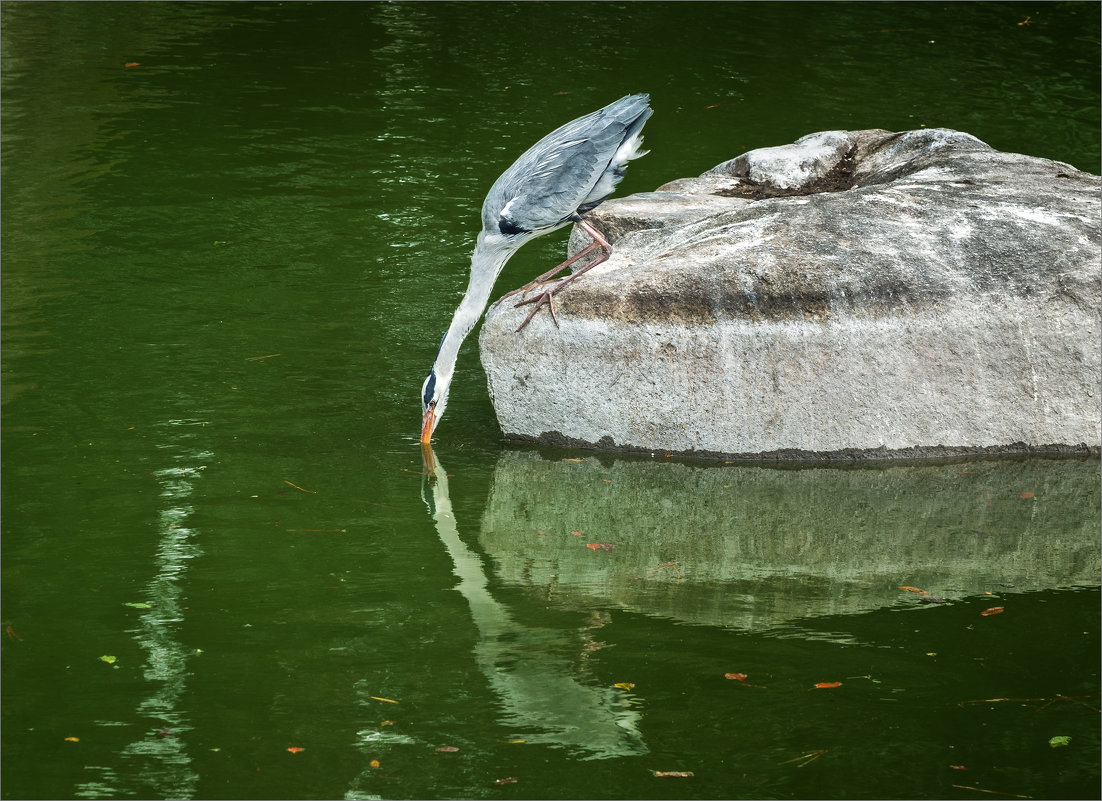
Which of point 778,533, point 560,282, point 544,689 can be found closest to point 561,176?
point 560,282

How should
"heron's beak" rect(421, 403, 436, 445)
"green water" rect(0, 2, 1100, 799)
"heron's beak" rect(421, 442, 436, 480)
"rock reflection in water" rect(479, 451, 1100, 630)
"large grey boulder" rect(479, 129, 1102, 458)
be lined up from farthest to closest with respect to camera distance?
"heron's beak" rect(421, 403, 436, 445) → "heron's beak" rect(421, 442, 436, 480) → "large grey boulder" rect(479, 129, 1102, 458) → "rock reflection in water" rect(479, 451, 1100, 630) → "green water" rect(0, 2, 1100, 799)

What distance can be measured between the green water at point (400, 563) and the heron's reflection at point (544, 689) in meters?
0.01

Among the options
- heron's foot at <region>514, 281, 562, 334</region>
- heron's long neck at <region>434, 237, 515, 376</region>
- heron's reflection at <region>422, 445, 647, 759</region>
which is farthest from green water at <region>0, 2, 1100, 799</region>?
heron's foot at <region>514, 281, 562, 334</region>

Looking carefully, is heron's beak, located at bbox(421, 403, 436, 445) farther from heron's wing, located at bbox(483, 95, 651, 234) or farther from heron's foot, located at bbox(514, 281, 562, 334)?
heron's wing, located at bbox(483, 95, 651, 234)

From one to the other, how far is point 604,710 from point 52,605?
2228 mm

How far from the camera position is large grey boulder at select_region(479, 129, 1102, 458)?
20.6 ft

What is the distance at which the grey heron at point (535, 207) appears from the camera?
21.3 feet

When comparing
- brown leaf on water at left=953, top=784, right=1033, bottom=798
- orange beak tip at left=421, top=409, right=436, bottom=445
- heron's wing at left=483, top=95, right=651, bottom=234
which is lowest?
brown leaf on water at left=953, top=784, right=1033, bottom=798

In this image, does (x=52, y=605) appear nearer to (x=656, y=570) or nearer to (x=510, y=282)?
(x=656, y=570)

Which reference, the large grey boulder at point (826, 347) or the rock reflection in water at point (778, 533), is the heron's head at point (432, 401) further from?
the rock reflection in water at point (778, 533)

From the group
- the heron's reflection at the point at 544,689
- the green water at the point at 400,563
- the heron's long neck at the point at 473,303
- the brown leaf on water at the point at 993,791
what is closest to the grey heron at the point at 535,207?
the heron's long neck at the point at 473,303

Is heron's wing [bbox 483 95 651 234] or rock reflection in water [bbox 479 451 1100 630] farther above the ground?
heron's wing [bbox 483 95 651 234]

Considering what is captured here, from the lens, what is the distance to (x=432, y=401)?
257 inches

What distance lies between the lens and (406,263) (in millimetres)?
9195
